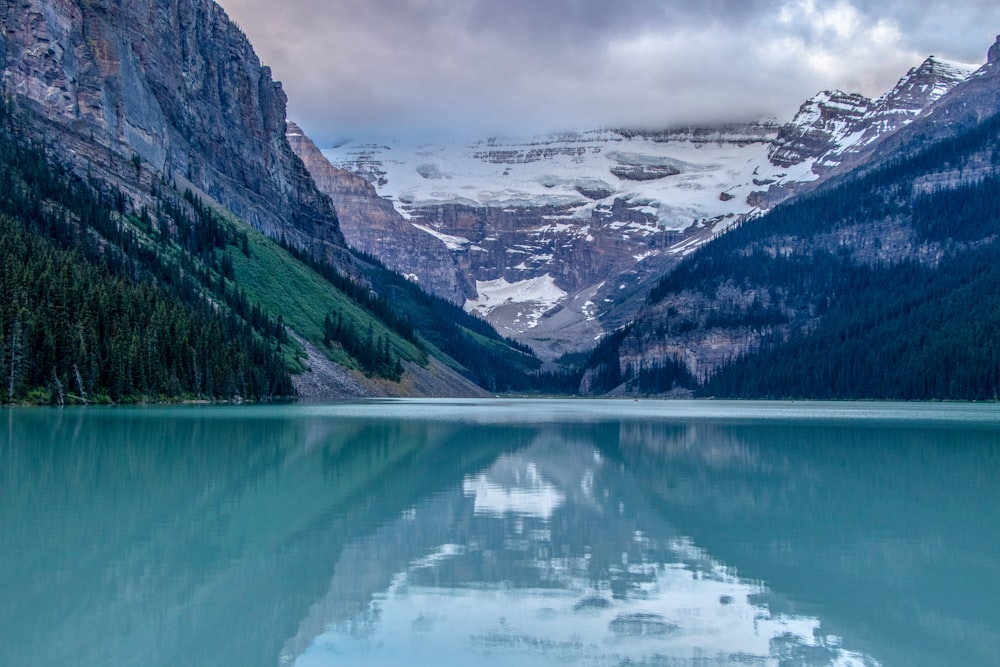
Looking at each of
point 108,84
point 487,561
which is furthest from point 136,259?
point 487,561

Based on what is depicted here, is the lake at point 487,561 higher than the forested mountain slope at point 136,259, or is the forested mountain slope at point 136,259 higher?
the forested mountain slope at point 136,259

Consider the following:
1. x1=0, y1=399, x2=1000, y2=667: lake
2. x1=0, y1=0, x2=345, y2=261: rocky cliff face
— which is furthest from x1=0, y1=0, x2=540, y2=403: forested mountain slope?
x1=0, y1=399, x2=1000, y2=667: lake

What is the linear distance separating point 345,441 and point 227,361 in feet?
203

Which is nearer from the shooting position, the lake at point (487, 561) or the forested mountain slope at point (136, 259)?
the lake at point (487, 561)

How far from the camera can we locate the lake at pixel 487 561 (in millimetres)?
13773

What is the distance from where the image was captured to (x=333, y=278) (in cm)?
19775

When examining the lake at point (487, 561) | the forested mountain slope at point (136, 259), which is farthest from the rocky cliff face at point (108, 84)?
the lake at point (487, 561)

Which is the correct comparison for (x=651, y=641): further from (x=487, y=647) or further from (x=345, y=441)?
(x=345, y=441)

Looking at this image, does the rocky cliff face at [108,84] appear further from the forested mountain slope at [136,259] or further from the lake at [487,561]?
the lake at [487,561]

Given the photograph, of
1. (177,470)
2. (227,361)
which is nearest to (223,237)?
(227,361)

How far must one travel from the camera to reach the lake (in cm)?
1377

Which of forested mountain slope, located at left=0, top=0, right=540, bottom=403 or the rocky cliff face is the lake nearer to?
forested mountain slope, located at left=0, top=0, right=540, bottom=403

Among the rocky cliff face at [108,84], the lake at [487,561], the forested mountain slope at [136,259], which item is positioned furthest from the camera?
the rocky cliff face at [108,84]

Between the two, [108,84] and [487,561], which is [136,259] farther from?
[487,561]
